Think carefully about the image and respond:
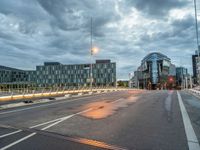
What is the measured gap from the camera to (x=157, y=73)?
16250cm


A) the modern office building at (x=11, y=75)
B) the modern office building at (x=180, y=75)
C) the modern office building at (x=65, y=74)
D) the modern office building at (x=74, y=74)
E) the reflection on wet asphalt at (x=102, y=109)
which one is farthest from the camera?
the modern office building at (x=180, y=75)

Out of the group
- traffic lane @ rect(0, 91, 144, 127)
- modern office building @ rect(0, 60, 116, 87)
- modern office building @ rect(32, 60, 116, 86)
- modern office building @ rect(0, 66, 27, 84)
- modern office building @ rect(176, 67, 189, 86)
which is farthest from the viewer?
modern office building @ rect(176, 67, 189, 86)

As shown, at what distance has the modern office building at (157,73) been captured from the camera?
157 meters

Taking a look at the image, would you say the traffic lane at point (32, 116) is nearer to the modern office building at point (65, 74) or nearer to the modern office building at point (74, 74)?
the modern office building at point (65, 74)

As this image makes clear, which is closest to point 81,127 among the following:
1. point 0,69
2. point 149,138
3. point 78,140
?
point 78,140

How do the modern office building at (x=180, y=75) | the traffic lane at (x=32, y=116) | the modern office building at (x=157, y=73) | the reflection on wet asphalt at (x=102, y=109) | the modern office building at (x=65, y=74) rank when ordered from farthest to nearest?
the modern office building at (x=180, y=75) < the modern office building at (x=65, y=74) < the modern office building at (x=157, y=73) < the reflection on wet asphalt at (x=102, y=109) < the traffic lane at (x=32, y=116)

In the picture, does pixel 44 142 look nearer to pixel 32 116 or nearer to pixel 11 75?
pixel 32 116

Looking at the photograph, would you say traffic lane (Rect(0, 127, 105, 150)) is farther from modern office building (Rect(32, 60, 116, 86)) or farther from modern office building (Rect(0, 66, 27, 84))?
modern office building (Rect(32, 60, 116, 86))

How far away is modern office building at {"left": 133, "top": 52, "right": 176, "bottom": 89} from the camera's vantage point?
15700cm

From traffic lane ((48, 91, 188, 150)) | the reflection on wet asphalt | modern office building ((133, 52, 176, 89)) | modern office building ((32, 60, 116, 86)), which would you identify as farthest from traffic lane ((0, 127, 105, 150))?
modern office building ((133, 52, 176, 89))

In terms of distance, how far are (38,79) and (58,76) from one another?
12.5 meters

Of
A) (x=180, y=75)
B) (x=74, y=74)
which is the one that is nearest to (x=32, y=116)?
(x=74, y=74)

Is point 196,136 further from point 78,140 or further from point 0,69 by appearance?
point 0,69

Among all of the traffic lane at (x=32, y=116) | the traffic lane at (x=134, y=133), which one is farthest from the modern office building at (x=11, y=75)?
the traffic lane at (x=134, y=133)
